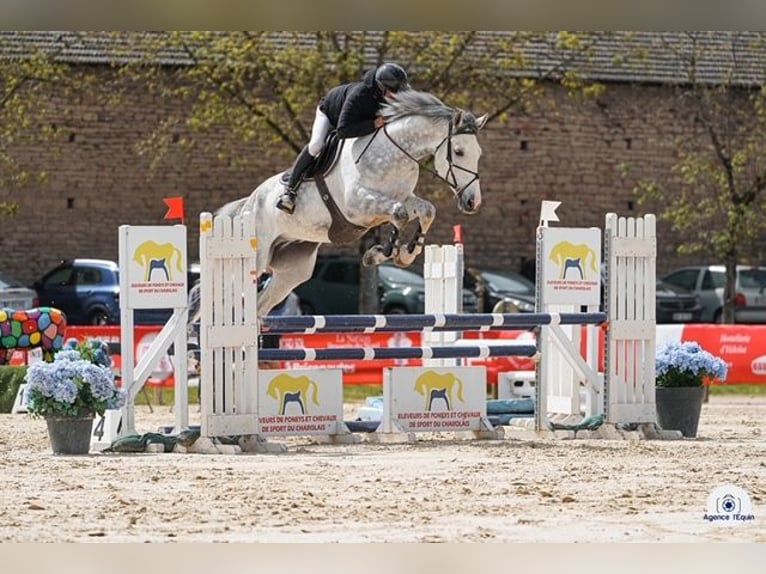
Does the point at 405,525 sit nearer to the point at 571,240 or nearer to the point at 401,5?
the point at 401,5

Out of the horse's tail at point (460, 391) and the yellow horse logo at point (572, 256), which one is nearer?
the horse's tail at point (460, 391)

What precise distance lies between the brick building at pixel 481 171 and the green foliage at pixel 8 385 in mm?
10620

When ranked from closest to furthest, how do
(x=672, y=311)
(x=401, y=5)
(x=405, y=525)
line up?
1. (x=401, y=5)
2. (x=405, y=525)
3. (x=672, y=311)

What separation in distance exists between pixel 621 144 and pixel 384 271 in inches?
244

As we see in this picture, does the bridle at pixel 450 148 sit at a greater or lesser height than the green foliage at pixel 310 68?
lesser

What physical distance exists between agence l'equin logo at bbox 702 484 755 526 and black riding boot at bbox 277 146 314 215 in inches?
162

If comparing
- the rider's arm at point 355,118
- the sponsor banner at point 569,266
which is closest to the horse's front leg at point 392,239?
the rider's arm at point 355,118

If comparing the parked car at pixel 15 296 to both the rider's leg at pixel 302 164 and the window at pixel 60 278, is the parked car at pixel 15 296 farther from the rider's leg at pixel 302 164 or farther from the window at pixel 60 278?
the rider's leg at pixel 302 164

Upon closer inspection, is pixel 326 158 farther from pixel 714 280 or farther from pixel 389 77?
pixel 714 280

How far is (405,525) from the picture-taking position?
6.40 m

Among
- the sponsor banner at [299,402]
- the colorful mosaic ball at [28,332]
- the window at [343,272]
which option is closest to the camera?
the sponsor banner at [299,402]

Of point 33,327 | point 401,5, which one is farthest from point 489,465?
point 33,327

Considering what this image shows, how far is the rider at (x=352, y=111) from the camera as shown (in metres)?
9.48

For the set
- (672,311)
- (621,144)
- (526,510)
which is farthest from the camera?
(621,144)
